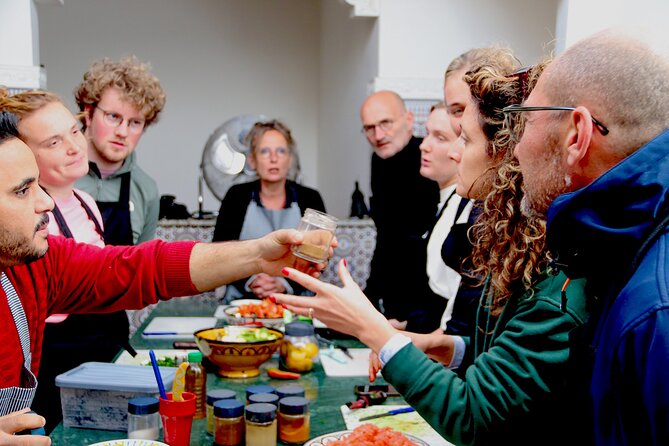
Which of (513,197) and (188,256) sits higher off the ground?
(513,197)

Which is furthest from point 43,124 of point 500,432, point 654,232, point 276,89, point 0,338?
point 276,89

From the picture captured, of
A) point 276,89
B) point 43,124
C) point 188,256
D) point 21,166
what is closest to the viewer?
point 21,166

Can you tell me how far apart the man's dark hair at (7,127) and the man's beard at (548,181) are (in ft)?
4.29

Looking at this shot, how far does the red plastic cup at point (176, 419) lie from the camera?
75.3 inches

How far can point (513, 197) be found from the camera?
5.65 ft

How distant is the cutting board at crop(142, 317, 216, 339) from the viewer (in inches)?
128

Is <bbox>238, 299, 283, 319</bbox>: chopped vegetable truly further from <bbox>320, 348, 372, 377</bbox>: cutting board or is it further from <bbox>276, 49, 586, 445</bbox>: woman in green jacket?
<bbox>276, 49, 586, 445</bbox>: woman in green jacket

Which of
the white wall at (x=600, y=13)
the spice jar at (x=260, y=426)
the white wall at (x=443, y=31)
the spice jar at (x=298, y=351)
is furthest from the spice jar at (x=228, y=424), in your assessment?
the white wall at (x=443, y=31)

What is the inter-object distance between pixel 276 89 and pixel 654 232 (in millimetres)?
8042

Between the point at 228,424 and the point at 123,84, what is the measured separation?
201 centimetres

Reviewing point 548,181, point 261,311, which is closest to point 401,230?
point 261,311

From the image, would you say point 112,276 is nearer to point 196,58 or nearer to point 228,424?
point 228,424

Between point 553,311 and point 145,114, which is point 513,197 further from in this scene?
point 145,114

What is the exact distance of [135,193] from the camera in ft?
11.7
